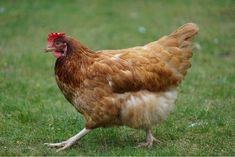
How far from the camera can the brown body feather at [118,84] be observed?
6.36 meters

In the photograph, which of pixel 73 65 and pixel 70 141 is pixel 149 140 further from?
pixel 73 65

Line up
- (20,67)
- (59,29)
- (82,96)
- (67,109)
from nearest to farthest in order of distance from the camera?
1. (82,96)
2. (67,109)
3. (20,67)
4. (59,29)

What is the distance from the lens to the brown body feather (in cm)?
636

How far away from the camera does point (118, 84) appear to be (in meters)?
6.39

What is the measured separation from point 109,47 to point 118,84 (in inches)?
225

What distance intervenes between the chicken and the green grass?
425mm

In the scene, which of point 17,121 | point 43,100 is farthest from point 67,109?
point 17,121

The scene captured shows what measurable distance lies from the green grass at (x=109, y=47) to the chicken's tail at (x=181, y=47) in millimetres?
1003

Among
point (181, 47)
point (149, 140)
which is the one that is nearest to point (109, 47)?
point (181, 47)

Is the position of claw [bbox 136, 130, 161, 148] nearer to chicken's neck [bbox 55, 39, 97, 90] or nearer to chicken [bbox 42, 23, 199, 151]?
chicken [bbox 42, 23, 199, 151]

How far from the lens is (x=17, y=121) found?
298 inches

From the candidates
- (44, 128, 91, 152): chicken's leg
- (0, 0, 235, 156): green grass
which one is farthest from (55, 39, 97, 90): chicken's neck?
(0, 0, 235, 156): green grass

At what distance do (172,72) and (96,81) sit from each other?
1031mm

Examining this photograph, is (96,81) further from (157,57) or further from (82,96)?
(157,57)
